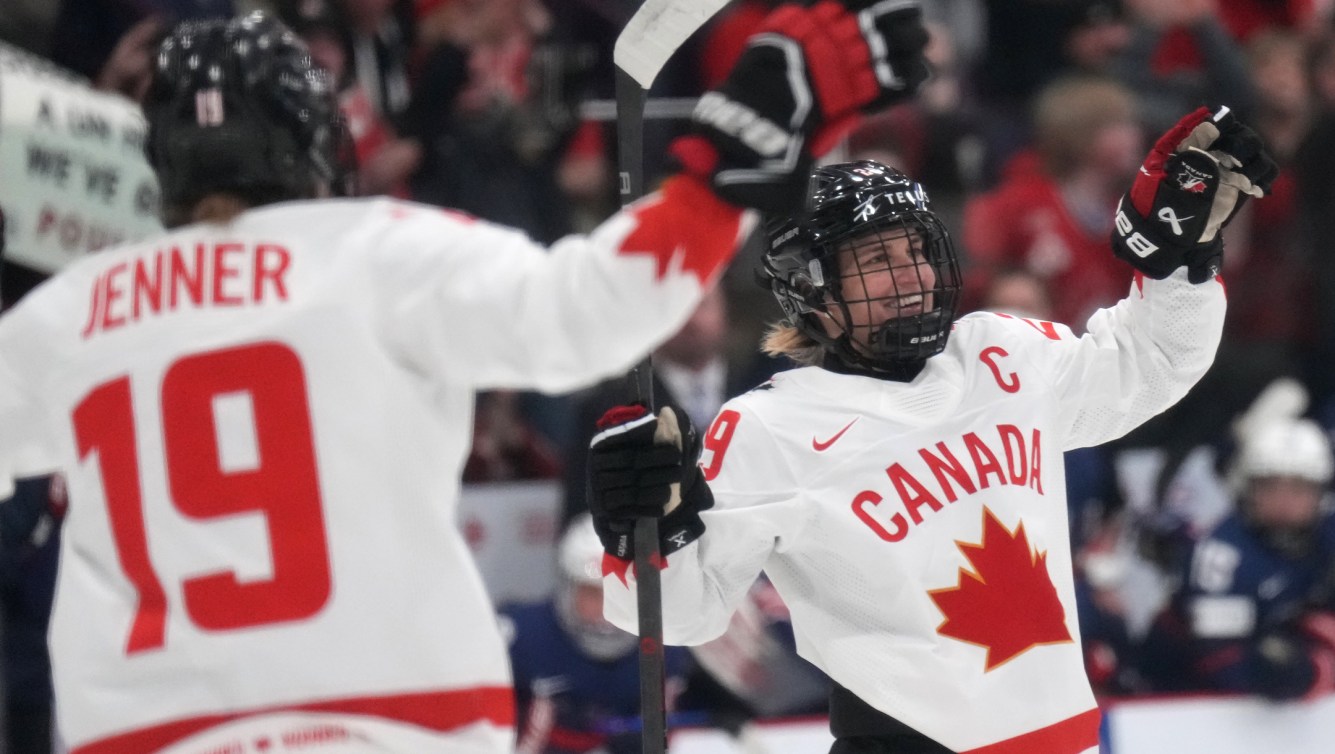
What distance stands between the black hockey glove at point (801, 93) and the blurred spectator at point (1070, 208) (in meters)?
4.24

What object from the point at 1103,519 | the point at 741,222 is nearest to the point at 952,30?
the point at 1103,519

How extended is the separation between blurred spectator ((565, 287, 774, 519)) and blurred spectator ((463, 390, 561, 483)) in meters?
0.26

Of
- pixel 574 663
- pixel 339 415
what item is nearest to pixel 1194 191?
pixel 339 415

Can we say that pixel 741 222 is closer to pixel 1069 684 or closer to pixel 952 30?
pixel 1069 684

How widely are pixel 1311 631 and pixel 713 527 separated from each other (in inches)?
138

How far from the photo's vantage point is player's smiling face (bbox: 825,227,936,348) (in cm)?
322

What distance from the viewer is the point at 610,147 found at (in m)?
6.54

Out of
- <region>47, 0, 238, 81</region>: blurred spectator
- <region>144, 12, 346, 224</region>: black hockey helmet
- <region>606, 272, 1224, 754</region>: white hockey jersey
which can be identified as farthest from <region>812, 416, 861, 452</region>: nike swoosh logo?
<region>47, 0, 238, 81</region>: blurred spectator

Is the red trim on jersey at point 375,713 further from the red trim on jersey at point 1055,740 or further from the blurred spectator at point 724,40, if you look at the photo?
the blurred spectator at point 724,40

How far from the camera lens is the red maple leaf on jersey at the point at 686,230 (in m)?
2.22

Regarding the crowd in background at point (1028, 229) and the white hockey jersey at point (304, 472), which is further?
the crowd in background at point (1028, 229)

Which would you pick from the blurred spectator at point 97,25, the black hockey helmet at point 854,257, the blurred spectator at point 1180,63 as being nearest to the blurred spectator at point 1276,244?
the blurred spectator at point 1180,63

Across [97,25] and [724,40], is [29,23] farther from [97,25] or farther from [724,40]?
[724,40]

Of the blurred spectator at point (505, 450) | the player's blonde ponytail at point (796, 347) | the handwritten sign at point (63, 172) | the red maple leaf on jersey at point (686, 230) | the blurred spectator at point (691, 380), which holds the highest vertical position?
the red maple leaf on jersey at point (686, 230)
